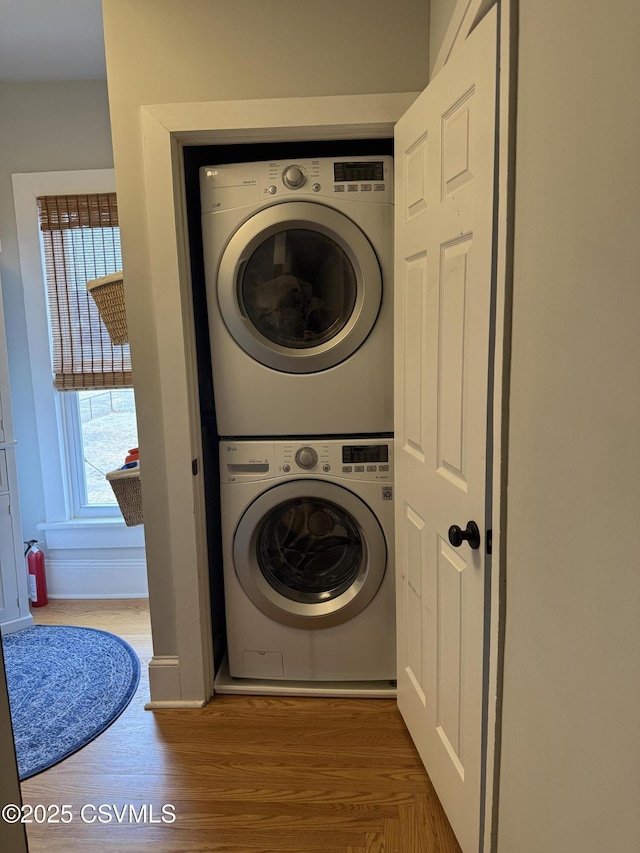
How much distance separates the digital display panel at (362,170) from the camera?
6.35 feet

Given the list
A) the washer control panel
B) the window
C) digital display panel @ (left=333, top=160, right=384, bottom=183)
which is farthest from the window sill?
digital display panel @ (left=333, top=160, right=384, bottom=183)

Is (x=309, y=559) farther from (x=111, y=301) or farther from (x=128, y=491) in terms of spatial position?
(x=111, y=301)

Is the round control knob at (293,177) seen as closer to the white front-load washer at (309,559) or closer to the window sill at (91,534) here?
the white front-load washer at (309,559)

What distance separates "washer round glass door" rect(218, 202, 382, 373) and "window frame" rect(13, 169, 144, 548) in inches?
52.0

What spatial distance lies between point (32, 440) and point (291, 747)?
84.0 inches

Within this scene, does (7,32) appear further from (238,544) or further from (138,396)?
(238,544)

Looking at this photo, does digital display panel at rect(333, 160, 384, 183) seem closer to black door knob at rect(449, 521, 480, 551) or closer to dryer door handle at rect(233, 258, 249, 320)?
dryer door handle at rect(233, 258, 249, 320)

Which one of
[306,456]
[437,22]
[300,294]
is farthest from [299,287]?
[437,22]

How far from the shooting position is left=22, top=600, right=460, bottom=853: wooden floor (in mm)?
1596

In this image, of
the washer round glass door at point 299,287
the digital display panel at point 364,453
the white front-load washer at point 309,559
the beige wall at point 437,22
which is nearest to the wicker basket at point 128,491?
the white front-load washer at point 309,559

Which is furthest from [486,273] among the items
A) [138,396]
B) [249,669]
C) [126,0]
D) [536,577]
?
[249,669]

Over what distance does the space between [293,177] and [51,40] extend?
143 centimetres

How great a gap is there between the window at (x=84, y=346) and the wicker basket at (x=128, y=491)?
0.83 meters

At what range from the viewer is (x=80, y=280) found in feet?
9.84
